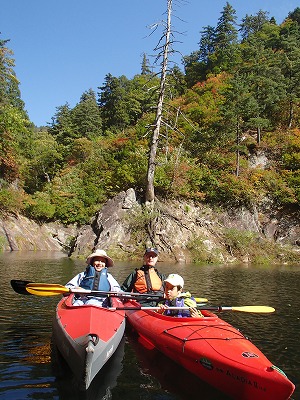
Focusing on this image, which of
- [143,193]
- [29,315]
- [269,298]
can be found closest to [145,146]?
[143,193]

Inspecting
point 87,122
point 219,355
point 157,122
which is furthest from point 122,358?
point 87,122

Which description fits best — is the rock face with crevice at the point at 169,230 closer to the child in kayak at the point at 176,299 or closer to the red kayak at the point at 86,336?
the child in kayak at the point at 176,299

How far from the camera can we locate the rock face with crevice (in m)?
22.1

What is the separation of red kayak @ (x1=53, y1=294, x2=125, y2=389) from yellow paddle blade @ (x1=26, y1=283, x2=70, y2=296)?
46 centimetres

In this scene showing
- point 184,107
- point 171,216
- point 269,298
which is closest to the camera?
point 269,298

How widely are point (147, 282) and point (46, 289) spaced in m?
2.30

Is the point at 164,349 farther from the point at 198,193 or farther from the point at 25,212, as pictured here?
the point at 25,212

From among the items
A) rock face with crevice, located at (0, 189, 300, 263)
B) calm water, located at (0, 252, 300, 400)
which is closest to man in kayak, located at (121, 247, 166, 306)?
calm water, located at (0, 252, 300, 400)

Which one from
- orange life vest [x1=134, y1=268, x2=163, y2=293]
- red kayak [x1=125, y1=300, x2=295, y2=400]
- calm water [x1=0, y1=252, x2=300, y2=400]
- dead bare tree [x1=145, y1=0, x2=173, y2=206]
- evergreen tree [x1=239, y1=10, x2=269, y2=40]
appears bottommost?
calm water [x1=0, y1=252, x2=300, y2=400]

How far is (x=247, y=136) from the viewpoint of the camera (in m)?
30.9

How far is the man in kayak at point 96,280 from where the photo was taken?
22.5 ft

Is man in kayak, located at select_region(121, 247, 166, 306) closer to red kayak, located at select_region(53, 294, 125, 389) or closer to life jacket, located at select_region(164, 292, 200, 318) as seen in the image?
life jacket, located at select_region(164, 292, 200, 318)

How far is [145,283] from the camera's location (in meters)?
8.02

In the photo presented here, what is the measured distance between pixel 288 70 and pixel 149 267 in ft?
104
